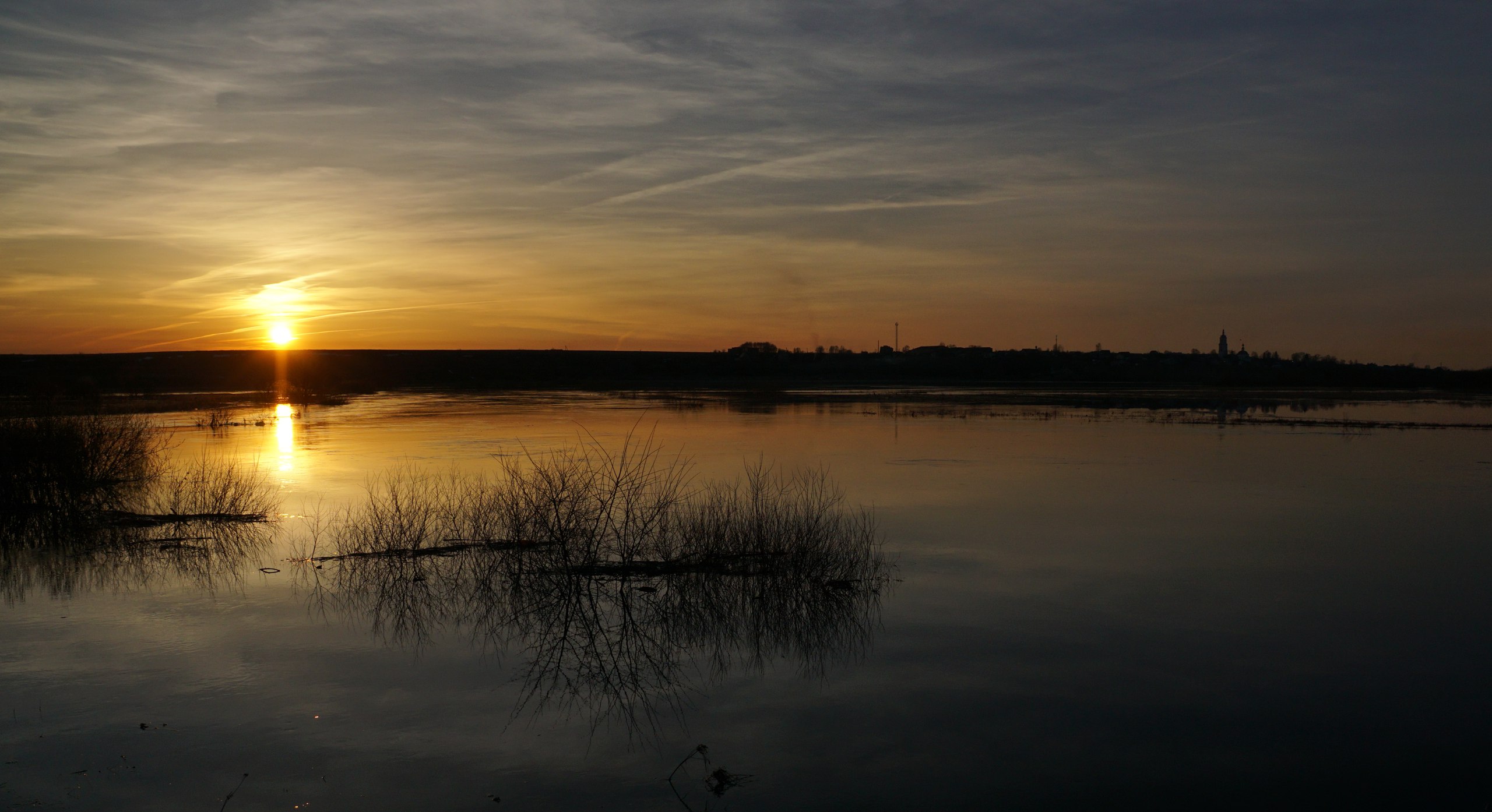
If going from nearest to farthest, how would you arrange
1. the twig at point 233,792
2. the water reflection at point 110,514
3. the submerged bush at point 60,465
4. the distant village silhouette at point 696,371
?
the twig at point 233,792, the water reflection at point 110,514, the submerged bush at point 60,465, the distant village silhouette at point 696,371

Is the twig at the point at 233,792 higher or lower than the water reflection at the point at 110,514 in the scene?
lower

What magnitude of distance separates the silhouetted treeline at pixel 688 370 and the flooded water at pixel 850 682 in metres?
49.9

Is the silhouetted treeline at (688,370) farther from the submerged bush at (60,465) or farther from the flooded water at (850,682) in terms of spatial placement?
the flooded water at (850,682)

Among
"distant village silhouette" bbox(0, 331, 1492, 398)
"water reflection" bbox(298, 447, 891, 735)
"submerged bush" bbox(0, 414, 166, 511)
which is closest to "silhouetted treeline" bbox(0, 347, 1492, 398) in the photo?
"distant village silhouette" bbox(0, 331, 1492, 398)

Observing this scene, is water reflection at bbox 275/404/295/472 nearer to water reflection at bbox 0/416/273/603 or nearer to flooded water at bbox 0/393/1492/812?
water reflection at bbox 0/416/273/603

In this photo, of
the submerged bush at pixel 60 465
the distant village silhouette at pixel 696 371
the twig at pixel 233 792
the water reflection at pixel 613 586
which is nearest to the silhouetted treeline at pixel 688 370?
the distant village silhouette at pixel 696 371

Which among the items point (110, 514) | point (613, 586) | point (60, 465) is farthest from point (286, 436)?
point (613, 586)

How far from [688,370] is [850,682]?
100 m

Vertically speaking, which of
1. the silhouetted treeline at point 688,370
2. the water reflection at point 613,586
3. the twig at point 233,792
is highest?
the silhouetted treeline at point 688,370

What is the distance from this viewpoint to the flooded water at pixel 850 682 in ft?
22.0

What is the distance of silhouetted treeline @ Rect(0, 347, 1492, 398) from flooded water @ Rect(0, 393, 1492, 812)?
49.9 metres

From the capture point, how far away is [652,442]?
28.1m

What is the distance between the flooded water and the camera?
6.70 m

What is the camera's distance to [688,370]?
4272 inches
